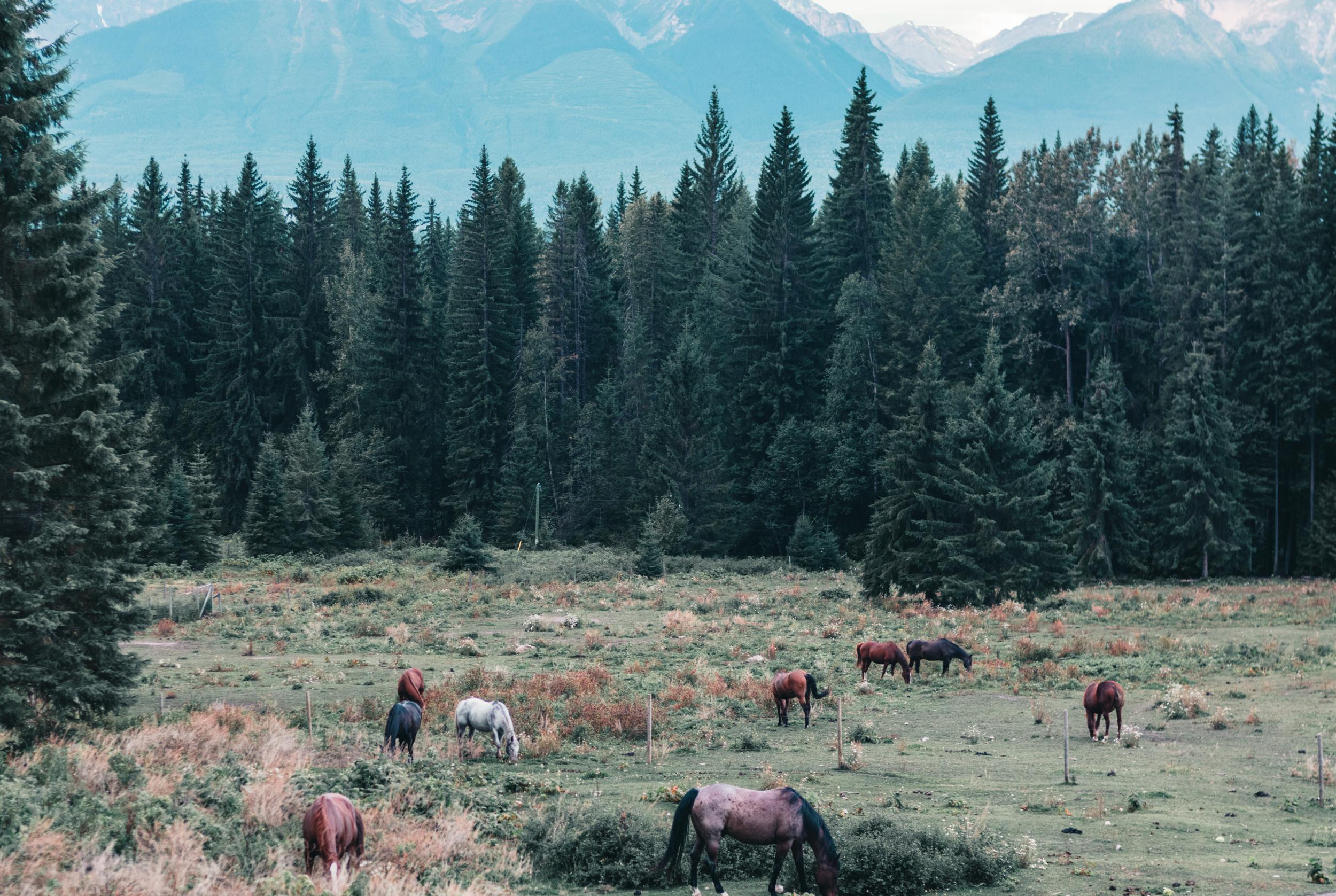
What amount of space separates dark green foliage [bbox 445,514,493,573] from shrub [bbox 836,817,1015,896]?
152 feet

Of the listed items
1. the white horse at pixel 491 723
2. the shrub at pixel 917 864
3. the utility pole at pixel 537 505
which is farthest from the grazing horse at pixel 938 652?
the utility pole at pixel 537 505

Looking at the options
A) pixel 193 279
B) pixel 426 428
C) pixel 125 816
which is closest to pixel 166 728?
pixel 125 816

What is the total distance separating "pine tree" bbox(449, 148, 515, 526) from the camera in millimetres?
85000

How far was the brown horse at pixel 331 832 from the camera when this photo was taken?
1338 centimetres

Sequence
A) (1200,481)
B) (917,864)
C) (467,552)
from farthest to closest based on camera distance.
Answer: (1200,481), (467,552), (917,864)

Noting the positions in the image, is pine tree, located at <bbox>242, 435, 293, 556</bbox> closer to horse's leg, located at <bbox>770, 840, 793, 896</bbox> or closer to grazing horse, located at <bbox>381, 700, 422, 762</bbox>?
grazing horse, located at <bbox>381, 700, 422, 762</bbox>

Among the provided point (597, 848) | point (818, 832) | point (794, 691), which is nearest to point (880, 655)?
point (794, 691)

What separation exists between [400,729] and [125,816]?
19.6 feet

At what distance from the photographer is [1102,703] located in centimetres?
2298

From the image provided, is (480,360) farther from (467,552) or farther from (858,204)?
(858,204)

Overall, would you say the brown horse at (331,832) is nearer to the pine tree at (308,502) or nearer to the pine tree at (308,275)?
the pine tree at (308,502)

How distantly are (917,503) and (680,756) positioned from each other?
100ft

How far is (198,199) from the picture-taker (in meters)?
119

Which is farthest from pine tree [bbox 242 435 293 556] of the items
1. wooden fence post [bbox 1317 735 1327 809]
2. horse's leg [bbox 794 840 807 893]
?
horse's leg [bbox 794 840 807 893]
